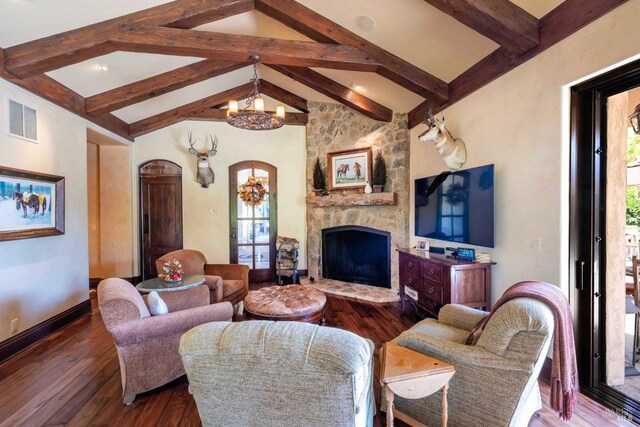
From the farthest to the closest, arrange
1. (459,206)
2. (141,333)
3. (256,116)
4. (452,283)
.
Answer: (256,116) → (459,206) → (452,283) → (141,333)

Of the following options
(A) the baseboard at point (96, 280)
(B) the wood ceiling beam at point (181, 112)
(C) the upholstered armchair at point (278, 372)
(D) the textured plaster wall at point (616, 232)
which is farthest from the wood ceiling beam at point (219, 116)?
(C) the upholstered armchair at point (278, 372)

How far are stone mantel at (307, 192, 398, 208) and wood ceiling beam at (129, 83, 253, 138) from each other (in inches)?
99.2

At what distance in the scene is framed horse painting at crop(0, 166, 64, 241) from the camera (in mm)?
2927

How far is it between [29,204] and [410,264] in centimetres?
456

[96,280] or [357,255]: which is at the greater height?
[357,255]

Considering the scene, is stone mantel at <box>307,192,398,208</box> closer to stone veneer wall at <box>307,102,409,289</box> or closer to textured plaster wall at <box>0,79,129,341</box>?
stone veneer wall at <box>307,102,409,289</box>

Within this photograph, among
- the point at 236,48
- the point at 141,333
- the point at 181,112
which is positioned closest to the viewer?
the point at 141,333

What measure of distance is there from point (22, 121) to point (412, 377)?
439cm

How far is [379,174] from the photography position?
5082 mm

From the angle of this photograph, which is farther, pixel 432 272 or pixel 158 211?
pixel 158 211

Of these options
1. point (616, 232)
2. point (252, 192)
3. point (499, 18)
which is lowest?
point (616, 232)

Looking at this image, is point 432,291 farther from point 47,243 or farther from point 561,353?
point 47,243

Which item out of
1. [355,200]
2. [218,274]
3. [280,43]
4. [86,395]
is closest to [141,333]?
[86,395]

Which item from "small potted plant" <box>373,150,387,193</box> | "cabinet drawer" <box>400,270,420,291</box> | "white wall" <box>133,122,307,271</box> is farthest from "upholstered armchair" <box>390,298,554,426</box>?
"white wall" <box>133,122,307,271</box>
